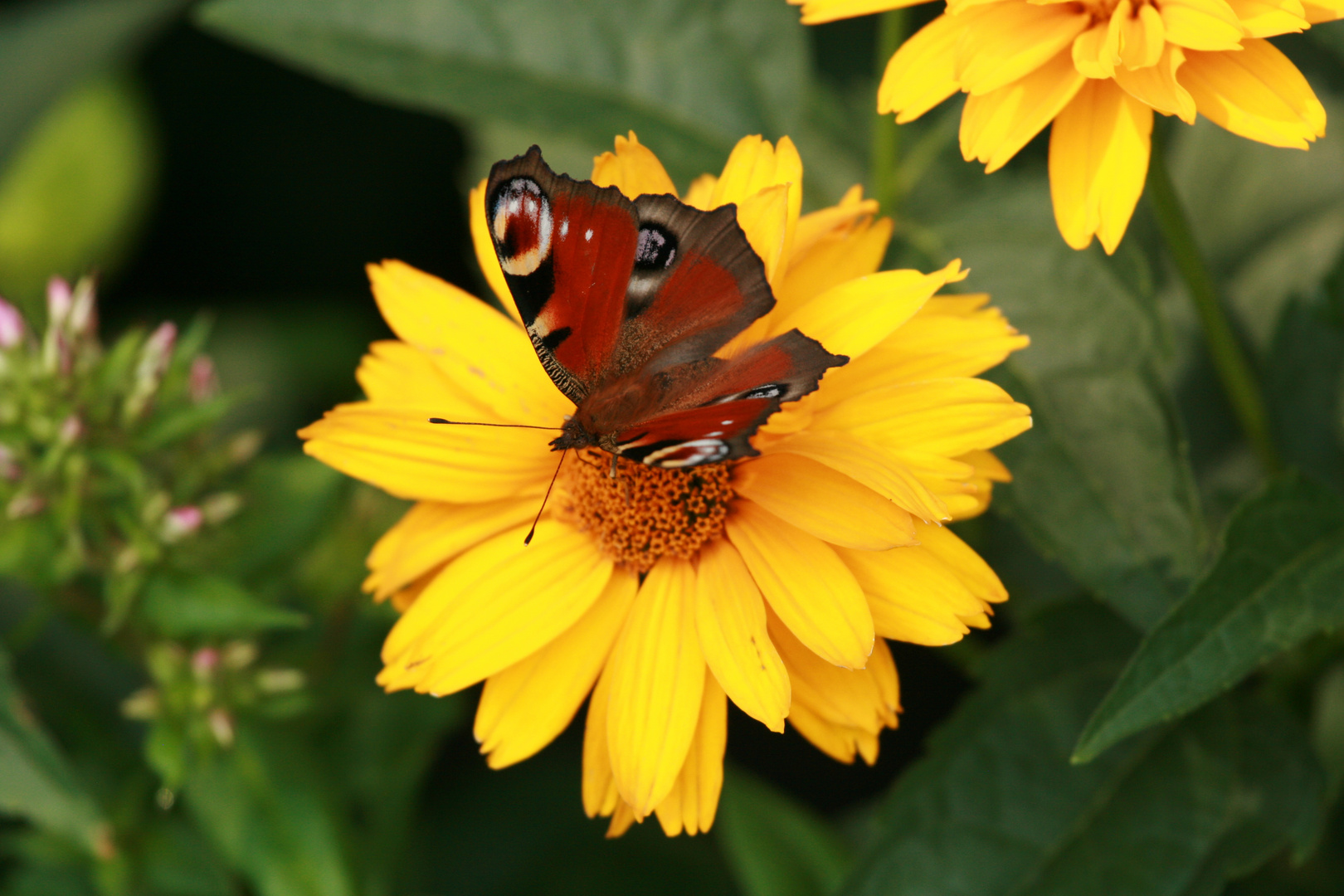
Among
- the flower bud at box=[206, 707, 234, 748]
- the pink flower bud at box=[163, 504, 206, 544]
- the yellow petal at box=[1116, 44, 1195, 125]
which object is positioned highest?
the yellow petal at box=[1116, 44, 1195, 125]

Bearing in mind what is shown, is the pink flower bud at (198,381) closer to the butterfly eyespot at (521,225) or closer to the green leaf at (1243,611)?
the butterfly eyespot at (521,225)

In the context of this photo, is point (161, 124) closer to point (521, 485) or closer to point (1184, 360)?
point (521, 485)

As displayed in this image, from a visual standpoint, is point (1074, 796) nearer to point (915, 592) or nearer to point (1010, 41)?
point (915, 592)

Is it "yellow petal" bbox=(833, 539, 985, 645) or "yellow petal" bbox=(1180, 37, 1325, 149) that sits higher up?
"yellow petal" bbox=(1180, 37, 1325, 149)

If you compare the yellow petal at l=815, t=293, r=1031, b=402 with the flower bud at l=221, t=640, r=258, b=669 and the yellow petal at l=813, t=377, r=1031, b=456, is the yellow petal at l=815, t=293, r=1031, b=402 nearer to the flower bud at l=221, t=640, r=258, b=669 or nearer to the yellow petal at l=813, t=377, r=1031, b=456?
the yellow petal at l=813, t=377, r=1031, b=456

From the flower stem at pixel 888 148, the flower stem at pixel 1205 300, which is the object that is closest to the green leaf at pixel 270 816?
the flower stem at pixel 888 148

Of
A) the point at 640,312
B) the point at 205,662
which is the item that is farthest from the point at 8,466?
the point at 640,312

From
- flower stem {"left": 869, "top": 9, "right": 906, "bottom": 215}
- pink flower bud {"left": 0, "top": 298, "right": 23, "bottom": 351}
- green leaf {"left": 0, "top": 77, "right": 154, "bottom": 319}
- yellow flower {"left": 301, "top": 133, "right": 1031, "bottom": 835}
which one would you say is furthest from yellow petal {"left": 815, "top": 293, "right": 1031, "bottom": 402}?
green leaf {"left": 0, "top": 77, "right": 154, "bottom": 319}

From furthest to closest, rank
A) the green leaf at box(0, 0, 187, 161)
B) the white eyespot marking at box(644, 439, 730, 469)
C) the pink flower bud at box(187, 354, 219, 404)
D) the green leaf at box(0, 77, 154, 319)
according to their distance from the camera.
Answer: the green leaf at box(0, 77, 154, 319) < the green leaf at box(0, 0, 187, 161) < the pink flower bud at box(187, 354, 219, 404) < the white eyespot marking at box(644, 439, 730, 469)
